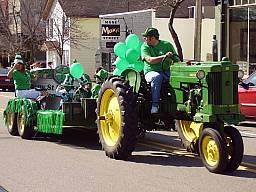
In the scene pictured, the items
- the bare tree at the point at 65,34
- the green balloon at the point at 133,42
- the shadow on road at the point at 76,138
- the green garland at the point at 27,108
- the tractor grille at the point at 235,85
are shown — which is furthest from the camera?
the bare tree at the point at 65,34

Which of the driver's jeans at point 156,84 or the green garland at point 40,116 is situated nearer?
the driver's jeans at point 156,84

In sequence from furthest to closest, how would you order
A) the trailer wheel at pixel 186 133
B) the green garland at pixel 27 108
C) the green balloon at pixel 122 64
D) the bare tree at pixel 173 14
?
the bare tree at pixel 173 14 → the green garland at pixel 27 108 → the green balloon at pixel 122 64 → the trailer wheel at pixel 186 133

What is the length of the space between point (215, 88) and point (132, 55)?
257 cm

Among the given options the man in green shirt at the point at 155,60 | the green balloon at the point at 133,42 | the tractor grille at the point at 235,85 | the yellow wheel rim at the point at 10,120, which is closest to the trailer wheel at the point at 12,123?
the yellow wheel rim at the point at 10,120

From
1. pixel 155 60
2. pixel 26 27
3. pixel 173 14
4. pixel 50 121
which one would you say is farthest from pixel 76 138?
pixel 26 27

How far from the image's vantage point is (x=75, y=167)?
9.27 metres

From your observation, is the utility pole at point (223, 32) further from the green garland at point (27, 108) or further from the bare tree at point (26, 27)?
the bare tree at point (26, 27)

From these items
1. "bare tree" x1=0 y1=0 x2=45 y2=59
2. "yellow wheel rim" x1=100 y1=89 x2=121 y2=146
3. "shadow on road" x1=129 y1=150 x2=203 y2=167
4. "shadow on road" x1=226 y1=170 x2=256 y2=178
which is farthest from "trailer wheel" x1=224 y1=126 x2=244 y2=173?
"bare tree" x1=0 y1=0 x2=45 y2=59

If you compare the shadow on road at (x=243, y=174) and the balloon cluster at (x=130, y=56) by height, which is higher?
the balloon cluster at (x=130, y=56)

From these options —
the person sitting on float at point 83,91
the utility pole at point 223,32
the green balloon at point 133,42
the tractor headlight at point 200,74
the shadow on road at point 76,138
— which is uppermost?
the utility pole at point 223,32

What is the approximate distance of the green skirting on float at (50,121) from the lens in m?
11.5

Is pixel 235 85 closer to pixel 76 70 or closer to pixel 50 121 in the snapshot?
pixel 50 121

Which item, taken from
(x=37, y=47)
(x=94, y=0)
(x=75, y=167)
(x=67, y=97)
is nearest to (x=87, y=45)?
(x=94, y=0)

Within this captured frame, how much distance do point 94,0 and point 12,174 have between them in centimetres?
4164
